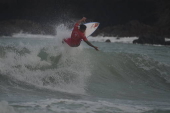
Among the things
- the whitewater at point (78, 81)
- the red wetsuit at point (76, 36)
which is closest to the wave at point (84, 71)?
the whitewater at point (78, 81)

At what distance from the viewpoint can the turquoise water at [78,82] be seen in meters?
7.14

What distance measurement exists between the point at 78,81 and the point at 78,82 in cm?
8

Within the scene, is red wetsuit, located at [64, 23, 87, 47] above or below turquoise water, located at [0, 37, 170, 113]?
above

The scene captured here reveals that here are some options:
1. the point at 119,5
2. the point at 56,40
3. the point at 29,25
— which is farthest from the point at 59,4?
the point at 56,40

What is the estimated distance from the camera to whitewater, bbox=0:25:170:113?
23.4 feet

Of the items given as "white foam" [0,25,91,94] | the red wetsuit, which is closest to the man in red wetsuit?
the red wetsuit

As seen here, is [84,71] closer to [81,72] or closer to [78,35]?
[81,72]

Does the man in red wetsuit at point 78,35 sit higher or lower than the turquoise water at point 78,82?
higher

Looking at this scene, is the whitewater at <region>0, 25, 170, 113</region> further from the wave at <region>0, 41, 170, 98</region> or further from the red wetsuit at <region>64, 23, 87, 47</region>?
the red wetsuit at <region>64, 23, 87, 47</region>

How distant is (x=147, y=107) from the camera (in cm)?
751

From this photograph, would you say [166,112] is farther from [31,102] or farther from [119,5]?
[119,5]

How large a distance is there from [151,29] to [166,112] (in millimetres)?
46866

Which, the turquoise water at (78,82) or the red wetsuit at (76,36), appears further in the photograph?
the red wetsuit at (76,36)

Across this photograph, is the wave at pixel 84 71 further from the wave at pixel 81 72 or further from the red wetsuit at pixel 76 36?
the red wetsuit at pixel 76 36
